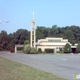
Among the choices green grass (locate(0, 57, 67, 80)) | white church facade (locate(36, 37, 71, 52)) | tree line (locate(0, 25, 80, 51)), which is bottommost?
green grass (locate(0, 57, 67, 80))

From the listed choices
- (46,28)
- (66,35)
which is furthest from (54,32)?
(66,35)

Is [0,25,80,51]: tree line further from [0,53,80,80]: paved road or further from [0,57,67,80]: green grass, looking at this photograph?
[0,57,67,80]: green grass

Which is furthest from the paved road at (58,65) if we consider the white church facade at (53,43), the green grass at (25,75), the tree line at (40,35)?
the tree line at (40,35)

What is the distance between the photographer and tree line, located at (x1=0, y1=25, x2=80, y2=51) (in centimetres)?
10388

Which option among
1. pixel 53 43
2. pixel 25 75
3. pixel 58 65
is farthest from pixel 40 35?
pixel 25 75

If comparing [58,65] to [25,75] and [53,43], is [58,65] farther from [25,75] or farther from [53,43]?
[53,43]

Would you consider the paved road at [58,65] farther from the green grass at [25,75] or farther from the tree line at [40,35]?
the tree line at [40,35]

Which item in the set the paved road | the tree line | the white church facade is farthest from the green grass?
the tree line

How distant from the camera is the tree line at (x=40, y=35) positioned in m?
104

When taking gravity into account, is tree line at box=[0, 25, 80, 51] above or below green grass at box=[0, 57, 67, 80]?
above

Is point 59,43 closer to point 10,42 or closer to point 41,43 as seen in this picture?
point 41,43

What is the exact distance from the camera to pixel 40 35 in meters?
112

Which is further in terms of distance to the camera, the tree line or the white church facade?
the tree line

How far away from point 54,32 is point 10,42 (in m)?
26.9
